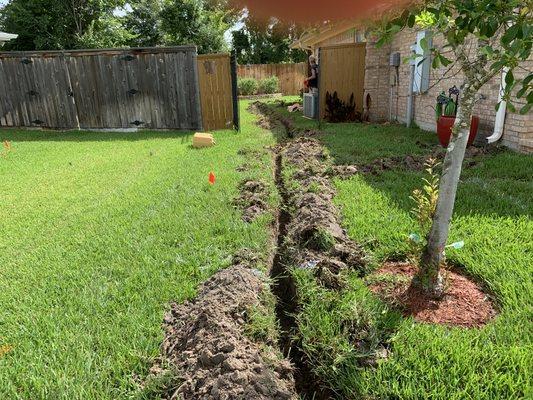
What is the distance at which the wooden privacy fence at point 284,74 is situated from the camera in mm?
25688

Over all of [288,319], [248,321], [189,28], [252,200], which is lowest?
[288,319]

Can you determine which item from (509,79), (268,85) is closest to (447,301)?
(509,79)

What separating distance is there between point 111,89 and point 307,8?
11.2 m

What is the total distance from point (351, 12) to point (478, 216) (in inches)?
149

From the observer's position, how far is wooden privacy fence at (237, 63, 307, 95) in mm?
25688

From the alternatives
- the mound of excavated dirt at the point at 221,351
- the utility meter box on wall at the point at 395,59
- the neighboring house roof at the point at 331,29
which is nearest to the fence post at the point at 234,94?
the utility meter box on wall at the point at 395,59

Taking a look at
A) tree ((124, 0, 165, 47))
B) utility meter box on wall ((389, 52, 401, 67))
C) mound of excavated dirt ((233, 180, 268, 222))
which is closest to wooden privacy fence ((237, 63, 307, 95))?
tree ((124, 0, 165, 47))

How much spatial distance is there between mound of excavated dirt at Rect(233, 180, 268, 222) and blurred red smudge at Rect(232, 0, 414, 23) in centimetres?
362

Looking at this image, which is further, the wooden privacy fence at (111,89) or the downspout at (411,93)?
the wooden privacy fence at (111,89)

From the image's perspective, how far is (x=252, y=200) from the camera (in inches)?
181

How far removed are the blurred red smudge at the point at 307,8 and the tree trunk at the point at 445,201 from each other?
2025mm

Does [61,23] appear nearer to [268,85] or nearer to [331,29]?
[268,85]

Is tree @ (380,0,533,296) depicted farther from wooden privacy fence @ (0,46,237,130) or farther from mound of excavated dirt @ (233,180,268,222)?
wooden privacy fence @ (0,46,237,130)

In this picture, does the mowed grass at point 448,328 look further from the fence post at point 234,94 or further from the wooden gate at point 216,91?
the wooden gate at point 216,91
